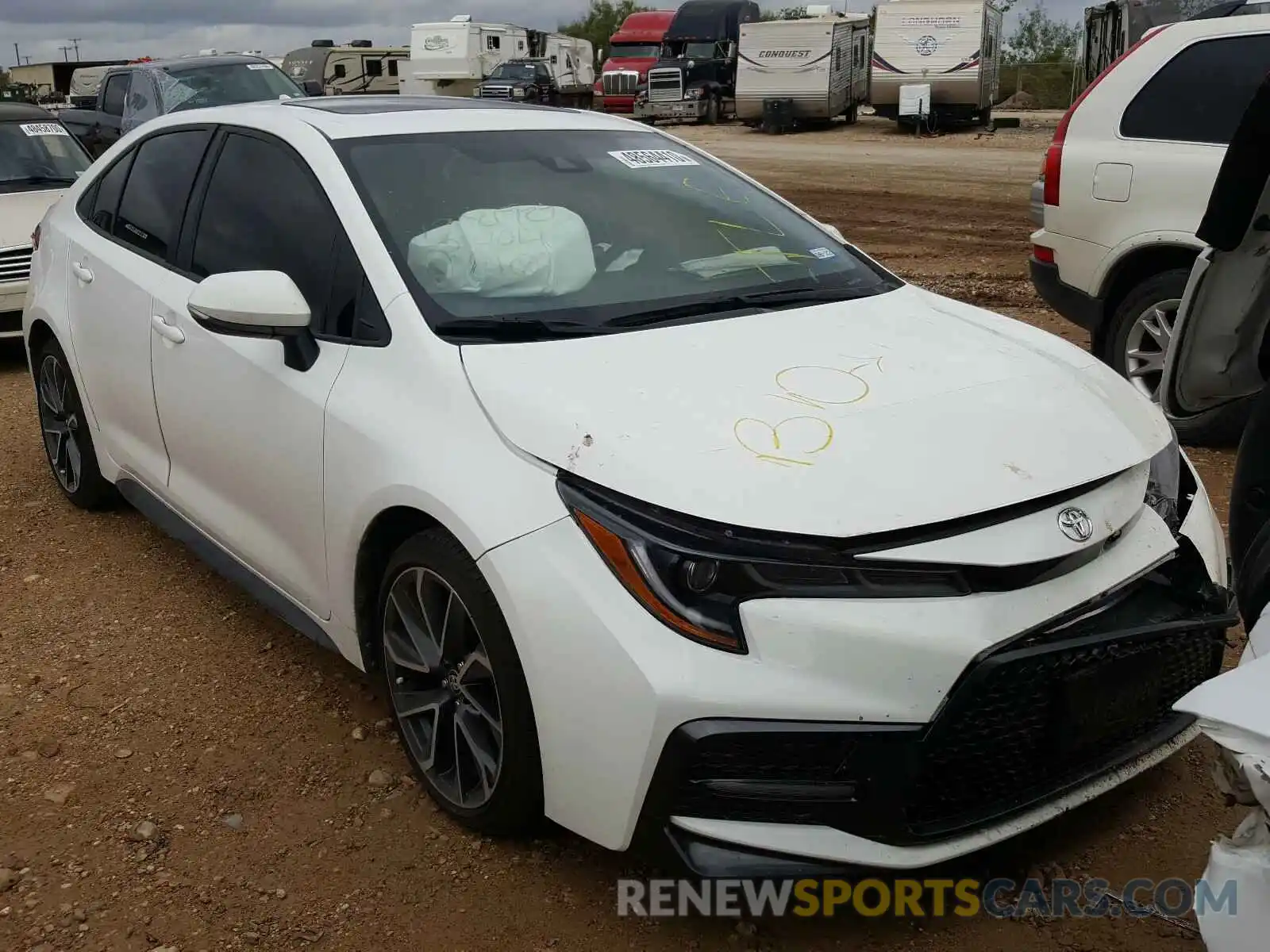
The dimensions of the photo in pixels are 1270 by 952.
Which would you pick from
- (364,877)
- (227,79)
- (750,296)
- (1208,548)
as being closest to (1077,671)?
(1208,548)

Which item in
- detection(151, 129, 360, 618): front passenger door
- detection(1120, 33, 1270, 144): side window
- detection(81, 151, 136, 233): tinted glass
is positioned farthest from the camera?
detection(1120, 33, 1270, 144): side window

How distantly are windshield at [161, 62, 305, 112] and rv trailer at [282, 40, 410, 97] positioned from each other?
20760 millimetres

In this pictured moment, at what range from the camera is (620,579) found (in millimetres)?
2285

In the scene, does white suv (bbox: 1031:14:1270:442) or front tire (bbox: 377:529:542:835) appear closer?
front tire (bbox: 377:529:542:835)

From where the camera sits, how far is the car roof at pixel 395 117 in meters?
3.48

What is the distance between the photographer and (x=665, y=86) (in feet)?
100

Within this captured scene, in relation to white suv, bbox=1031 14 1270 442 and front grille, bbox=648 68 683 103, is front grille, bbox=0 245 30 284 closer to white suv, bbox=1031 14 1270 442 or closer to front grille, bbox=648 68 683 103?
white suv, bbox=1031 14 1270 442

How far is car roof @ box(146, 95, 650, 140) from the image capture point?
3477 mm

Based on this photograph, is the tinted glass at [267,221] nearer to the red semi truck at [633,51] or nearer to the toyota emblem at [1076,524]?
the toyota emblem at [1076,524]

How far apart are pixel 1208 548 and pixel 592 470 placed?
1427mm

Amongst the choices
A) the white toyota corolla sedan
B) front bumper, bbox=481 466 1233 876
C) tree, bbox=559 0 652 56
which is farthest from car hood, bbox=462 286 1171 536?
tree, bbox=559 0 652 56

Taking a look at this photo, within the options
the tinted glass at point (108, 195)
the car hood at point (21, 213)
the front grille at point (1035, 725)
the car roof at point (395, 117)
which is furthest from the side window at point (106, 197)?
the front grille at point (1035, 725)

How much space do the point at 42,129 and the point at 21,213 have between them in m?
1.38

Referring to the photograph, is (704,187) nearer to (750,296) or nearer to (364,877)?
(750,296)
